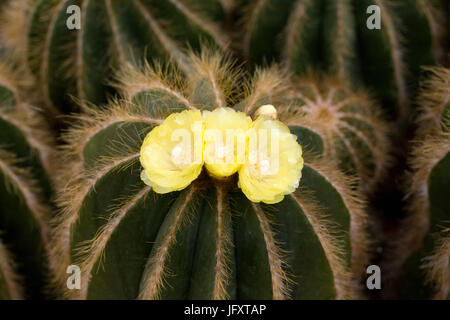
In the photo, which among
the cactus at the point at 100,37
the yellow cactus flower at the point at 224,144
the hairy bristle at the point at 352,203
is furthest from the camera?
the cactus at the point at 100,37

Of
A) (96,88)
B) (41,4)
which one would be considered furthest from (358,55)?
(41,4)

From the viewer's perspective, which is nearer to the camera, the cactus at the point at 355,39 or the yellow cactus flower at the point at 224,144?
the yellow cactus flower at the point at 224,144

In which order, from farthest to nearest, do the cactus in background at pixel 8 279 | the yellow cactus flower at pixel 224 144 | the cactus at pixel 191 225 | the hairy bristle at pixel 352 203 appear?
the cactus in background at pixel 8 279, the hairy bristle at pixel 352 203, the cactus at pixel 191 225, the yellow cactus flower at pixel 224 144

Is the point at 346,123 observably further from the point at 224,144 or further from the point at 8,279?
the point at 8,279

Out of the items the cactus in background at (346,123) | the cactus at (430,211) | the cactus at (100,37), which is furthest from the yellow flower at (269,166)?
the cactus at (100,37)

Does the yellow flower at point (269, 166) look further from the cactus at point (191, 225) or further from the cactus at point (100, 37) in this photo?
the cactus at point (100, 37)

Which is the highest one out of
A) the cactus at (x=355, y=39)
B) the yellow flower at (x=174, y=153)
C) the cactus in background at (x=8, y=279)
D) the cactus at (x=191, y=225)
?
the cactus at (x=355, y=39)
